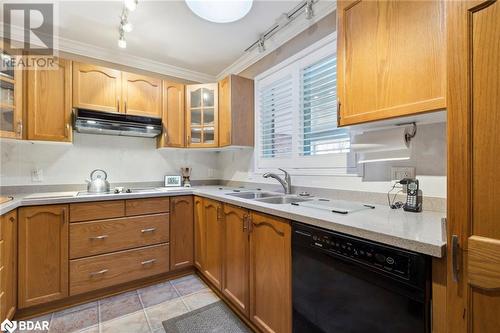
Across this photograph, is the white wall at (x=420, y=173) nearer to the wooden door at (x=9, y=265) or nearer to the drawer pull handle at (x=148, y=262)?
the drawer pull handle at (x=148, y=262)

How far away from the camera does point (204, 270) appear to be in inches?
89.4

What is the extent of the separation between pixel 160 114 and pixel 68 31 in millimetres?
1090

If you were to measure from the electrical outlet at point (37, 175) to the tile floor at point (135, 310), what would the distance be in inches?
47.5

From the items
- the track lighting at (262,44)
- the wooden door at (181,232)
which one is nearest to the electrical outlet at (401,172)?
the track lighting at (262,44)

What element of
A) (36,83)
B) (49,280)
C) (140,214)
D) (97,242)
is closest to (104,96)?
(36,83)

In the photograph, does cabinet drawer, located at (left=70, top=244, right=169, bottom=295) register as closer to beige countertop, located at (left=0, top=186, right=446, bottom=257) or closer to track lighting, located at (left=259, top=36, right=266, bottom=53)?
A: beige countertop, located at (left=0, top=186, right=446, bottom=257)

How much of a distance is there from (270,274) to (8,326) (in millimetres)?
1833

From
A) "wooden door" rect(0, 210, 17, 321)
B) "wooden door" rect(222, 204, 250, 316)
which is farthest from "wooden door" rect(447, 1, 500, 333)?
"wooden door" rect(0, 210, 17, 321)

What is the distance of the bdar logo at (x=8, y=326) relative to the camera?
1.53 m

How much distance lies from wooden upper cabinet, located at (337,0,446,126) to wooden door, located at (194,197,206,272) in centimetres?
162

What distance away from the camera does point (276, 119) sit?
238cm

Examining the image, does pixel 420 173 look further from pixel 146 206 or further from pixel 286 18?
pixel 146 206

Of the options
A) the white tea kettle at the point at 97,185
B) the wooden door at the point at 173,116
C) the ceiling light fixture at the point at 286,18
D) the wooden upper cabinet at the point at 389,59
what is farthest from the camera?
the wooden door at the point at 173,116

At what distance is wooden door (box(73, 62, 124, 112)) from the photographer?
7.18 feet
